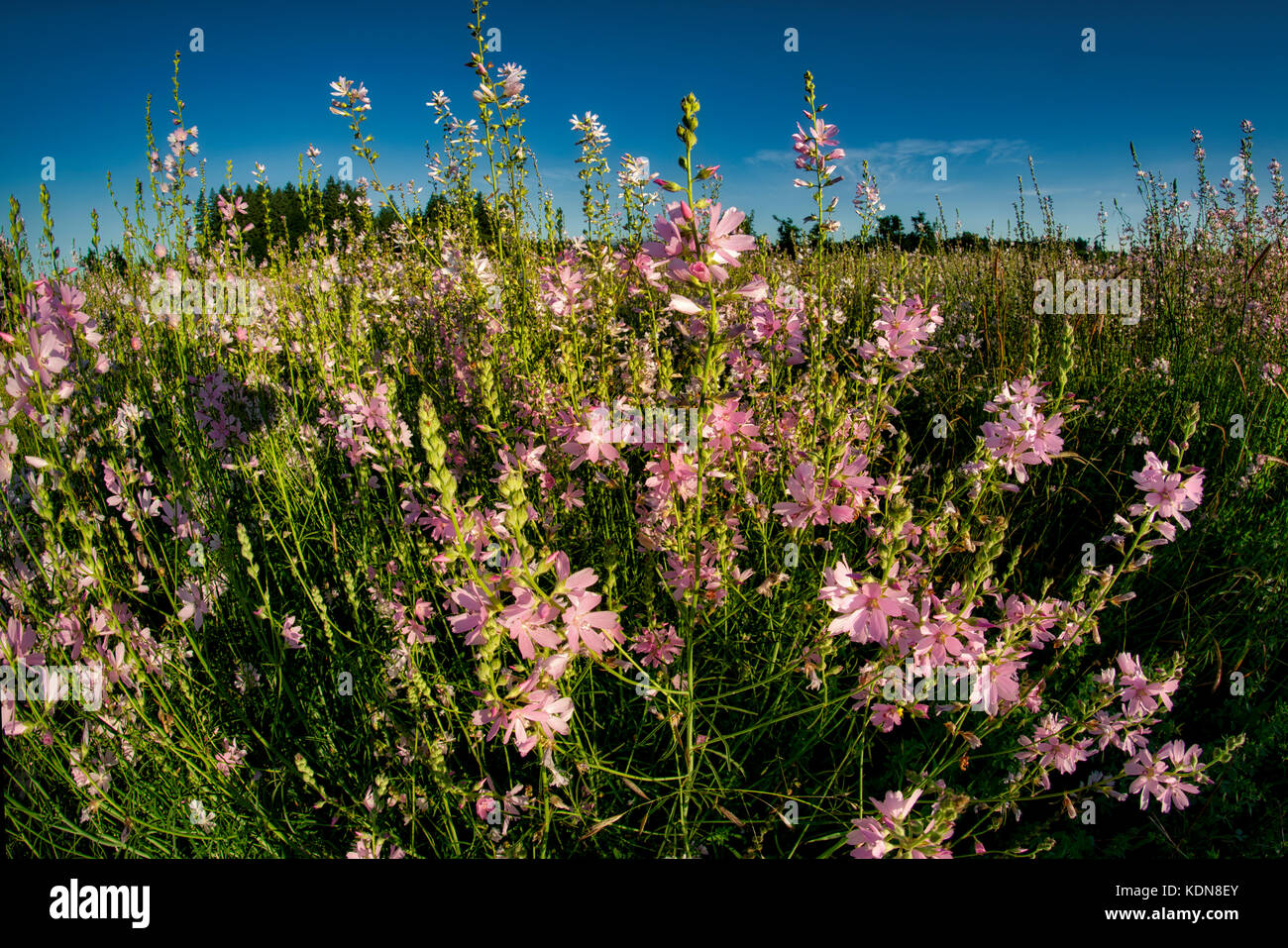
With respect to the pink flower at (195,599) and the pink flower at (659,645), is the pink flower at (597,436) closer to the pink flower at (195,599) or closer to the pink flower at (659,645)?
the pink flower at (659,645)

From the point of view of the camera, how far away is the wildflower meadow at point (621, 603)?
1.41 meters

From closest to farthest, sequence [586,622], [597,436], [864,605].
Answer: [586,622] < [864,605] < [597,436]

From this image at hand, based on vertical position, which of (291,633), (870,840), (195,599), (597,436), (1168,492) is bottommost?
(870,840)

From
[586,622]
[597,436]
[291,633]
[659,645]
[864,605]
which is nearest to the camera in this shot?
[586,622]

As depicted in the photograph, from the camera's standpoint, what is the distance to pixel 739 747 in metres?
2.05

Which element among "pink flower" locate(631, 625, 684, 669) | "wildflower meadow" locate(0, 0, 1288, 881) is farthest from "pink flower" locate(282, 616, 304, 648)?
"pink flower" locate(631, 625, 684, 669)

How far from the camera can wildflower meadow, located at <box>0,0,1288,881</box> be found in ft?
4.62

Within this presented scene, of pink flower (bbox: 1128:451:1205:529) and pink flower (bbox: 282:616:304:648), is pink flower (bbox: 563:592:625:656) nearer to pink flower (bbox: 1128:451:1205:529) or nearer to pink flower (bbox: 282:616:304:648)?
pink flower (bbox: 282:616:304:648)

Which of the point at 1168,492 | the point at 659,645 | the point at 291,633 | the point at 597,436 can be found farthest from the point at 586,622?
the point at 1168,492

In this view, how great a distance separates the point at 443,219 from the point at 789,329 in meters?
3.79

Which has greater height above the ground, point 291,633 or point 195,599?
point 195,599

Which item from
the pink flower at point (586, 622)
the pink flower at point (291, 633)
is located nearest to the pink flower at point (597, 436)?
the pink flower at point (586, 622)

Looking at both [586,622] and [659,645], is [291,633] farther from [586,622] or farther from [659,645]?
[586,622]

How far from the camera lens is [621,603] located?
188 centimetres
